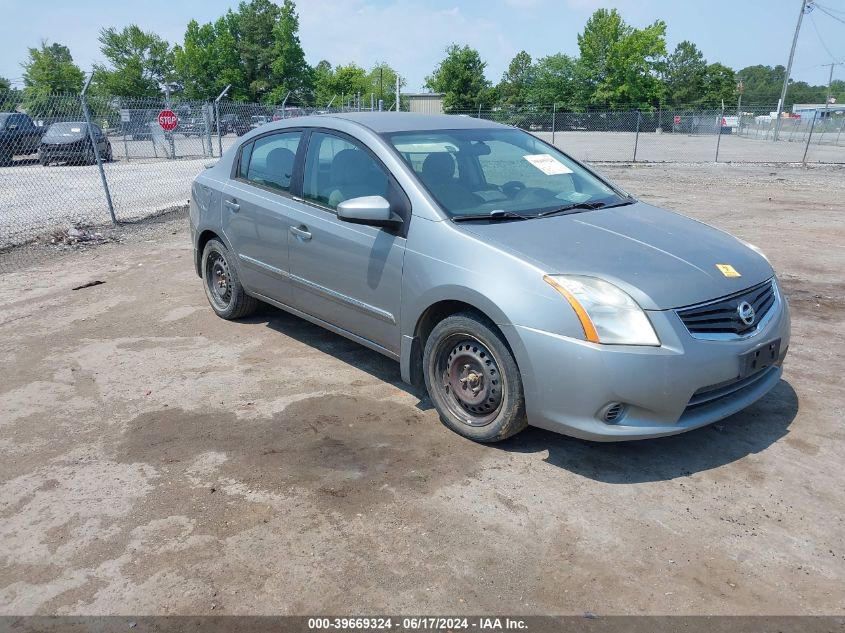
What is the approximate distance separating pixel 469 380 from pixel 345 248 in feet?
3.94

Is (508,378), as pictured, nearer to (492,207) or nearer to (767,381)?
(492,207)

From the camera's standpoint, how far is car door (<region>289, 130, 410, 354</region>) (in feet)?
13.1

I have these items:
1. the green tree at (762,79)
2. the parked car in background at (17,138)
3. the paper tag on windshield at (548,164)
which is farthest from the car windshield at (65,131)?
the green tree at (762,79)

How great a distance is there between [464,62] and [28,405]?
5990cm

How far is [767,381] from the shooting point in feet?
12.1

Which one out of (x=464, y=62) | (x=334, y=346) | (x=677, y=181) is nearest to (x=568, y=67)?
(x=464, y=62)

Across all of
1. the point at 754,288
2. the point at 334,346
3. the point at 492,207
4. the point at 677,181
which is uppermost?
the point at 492,207

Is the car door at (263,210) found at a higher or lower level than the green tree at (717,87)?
higher

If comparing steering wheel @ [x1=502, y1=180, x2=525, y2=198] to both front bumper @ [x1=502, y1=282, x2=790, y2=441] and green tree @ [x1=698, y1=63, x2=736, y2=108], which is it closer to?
front bumper @ [x1=502, y1=282, x2=790, y2=441]

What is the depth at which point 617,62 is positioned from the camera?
6800 cm

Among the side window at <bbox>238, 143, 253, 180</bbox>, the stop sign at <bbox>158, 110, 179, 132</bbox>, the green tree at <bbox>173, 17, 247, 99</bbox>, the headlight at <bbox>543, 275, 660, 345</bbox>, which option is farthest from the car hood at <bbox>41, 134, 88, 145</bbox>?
the green tree at <bbox>173, 17, 247, 99</bbox>

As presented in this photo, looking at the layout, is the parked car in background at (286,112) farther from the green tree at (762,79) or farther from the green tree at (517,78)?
the green tree at (762,79)

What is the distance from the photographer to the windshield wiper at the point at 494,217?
3.79 meters

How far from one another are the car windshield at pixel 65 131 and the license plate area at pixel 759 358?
17685 millimetres
